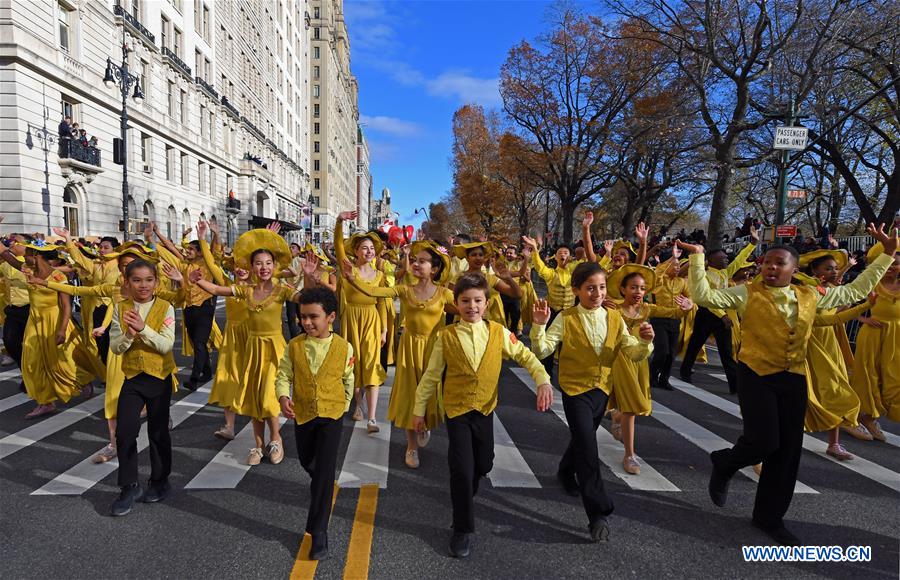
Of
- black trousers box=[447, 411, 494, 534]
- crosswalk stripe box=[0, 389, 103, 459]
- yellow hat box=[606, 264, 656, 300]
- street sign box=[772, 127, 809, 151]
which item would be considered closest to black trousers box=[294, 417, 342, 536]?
black trousers box=[447, 411, 494, 534]

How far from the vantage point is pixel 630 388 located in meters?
4.30

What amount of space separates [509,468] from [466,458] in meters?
1.40

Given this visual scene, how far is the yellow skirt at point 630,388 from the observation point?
427 cm

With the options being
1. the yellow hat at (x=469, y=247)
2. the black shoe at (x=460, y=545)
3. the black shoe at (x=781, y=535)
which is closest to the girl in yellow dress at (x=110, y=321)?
the black shoe at (x=460, y=545)

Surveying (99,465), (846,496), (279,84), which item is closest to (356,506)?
(99,465)

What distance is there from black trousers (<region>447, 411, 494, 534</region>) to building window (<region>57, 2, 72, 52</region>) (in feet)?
85.3

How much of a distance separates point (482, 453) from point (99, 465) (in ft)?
11.3

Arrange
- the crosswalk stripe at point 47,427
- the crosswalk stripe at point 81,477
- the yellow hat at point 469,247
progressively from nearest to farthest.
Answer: the crosswalk stripe at point 81,477
the crosswalk stripe at point 47,427
the yellow hat at point 469,247

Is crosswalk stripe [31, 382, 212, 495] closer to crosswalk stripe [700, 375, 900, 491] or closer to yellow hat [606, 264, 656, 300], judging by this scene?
yellow hat [606, 264, 656, 300]

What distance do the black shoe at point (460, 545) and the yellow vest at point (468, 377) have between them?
2.33 ft

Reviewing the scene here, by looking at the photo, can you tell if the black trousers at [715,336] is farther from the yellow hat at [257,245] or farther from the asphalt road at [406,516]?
the yellow hat at [257,245]

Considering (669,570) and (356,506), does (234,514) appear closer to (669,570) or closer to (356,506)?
(356,506)

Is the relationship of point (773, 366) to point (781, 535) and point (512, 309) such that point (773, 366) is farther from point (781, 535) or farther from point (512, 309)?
point (512, 309)

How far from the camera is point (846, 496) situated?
3.83 m
